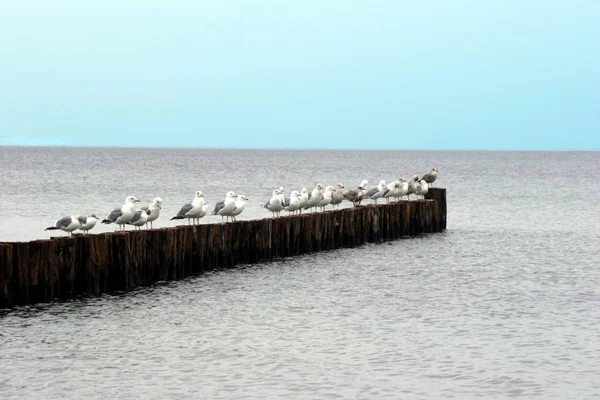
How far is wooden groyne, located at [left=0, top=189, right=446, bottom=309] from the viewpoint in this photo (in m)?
20.5

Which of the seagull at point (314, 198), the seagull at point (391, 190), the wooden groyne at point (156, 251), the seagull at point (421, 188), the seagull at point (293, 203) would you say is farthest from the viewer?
the seagull at point (421, 188)

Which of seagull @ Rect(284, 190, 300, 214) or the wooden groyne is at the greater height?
seagull @ Rect(284, 190, 300, 214)

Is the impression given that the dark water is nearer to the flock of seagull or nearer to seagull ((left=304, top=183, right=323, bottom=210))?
the flock of seagull

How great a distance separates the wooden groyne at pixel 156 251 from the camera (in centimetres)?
2045

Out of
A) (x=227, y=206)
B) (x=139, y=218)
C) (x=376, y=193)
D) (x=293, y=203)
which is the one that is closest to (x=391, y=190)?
(x=376, y=193)

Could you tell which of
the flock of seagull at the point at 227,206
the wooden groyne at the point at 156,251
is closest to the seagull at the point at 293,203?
the flock of seagull at the point at 227,206

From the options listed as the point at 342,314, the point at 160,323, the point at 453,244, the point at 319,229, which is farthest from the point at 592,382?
the point at 453,244

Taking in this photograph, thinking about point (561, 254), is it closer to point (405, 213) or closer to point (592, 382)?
point (405, 213)

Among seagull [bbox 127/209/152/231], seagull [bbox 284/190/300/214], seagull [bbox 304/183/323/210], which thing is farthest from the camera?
seagull [bbox 304/183/323/210]

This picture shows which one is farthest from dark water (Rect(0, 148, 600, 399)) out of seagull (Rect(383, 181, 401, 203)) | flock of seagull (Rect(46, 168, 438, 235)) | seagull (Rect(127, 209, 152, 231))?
seagull (Rect(383, 181, 401, 203))

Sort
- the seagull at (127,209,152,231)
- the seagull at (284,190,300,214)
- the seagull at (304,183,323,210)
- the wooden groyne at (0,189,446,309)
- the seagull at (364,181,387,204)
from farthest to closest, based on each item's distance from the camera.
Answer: the seagull at (364,181,387,204), the seagull at (304,183,323,210), the seagull at (284,190,300,214), the seagull at (127,209,152,231), the wooden groyne at (0,189,446,309)

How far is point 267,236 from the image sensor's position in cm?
2820

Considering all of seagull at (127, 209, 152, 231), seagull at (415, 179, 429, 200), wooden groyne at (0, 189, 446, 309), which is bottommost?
wooden groyne at (0, 189, 446, 309)

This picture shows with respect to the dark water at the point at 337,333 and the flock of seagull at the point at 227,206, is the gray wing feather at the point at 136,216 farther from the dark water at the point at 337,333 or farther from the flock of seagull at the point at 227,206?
the dark water at the point at 337,333
